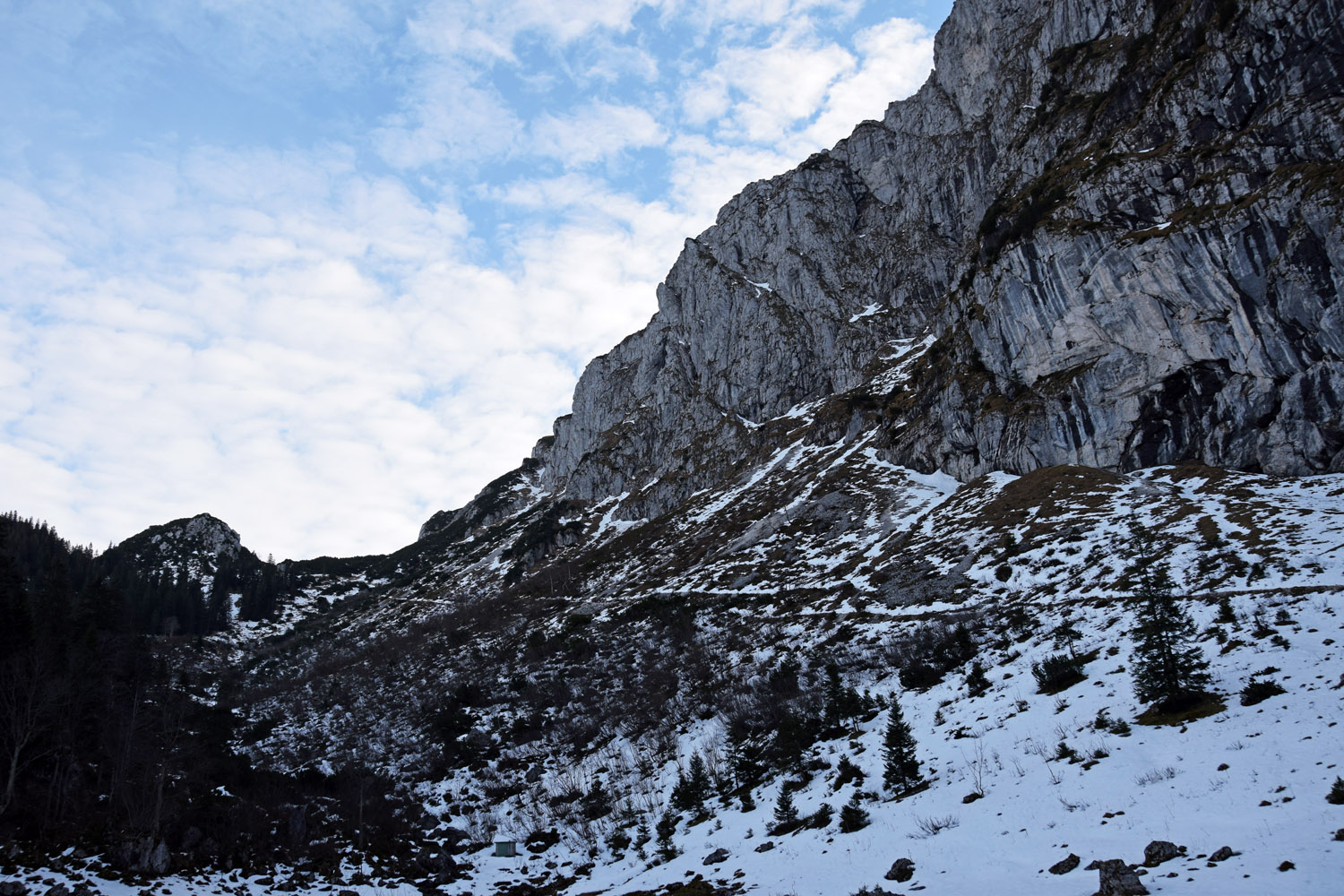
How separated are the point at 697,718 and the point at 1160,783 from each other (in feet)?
99.5

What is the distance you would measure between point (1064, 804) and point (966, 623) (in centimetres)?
2799

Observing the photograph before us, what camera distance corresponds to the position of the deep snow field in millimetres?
12180

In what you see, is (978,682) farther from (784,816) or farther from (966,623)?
(966,623)

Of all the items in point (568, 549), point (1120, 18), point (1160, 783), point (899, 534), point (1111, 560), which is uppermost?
point (1120, 18)

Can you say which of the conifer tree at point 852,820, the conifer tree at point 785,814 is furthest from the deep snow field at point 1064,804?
the conifer tree at point 785,814

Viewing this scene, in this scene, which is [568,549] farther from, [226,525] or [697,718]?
[226,525]

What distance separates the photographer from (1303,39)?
66.8 m

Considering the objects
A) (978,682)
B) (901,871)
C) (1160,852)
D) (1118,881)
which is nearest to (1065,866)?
(1160,852)

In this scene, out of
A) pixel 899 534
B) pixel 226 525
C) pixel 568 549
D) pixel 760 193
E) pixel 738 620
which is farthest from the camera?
pixel 226 525

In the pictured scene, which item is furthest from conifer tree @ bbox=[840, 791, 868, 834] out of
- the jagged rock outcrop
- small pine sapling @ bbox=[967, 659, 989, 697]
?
the jagged rock outcrop

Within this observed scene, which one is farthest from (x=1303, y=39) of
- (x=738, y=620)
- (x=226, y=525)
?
(x=226, y=525)

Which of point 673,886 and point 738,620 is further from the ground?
point 738,620

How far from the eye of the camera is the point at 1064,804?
1603cm

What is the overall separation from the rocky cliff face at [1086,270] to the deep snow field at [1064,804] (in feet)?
121
